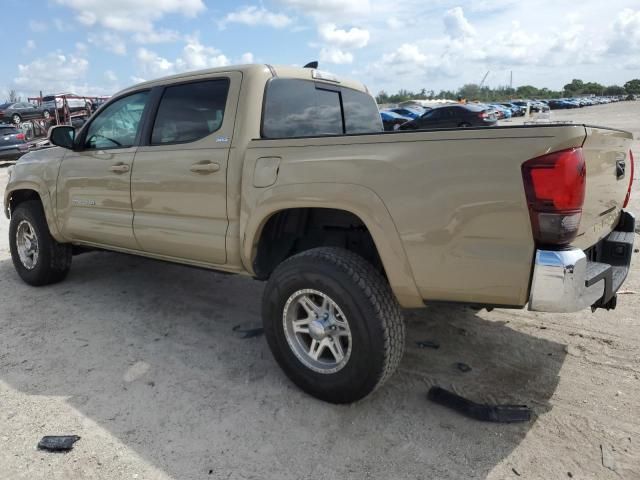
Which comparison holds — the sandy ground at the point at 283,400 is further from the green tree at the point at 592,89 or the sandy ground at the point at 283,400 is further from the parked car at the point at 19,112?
the green tree at the point at 592,89

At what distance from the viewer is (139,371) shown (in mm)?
3340

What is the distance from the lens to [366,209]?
8.56 feet

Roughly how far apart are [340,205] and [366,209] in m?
0.17

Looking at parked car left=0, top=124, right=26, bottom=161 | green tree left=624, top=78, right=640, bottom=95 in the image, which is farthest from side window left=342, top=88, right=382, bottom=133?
green tree left=624, top=78, right=640, bottom=95

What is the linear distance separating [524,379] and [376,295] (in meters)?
1.24

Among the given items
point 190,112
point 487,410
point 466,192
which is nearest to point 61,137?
point 190,112

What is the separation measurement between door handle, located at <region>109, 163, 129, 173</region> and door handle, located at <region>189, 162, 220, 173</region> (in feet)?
2.73

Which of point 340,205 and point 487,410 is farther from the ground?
point 340,205

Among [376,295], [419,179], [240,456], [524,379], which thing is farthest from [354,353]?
[524,379]

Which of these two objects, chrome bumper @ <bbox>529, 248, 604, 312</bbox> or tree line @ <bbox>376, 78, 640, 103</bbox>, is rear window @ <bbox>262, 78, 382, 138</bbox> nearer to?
chrome bumper @ <bbox>529, 248, 604, 312</bbox>

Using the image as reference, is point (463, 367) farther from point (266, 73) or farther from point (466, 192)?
point (266, 73)

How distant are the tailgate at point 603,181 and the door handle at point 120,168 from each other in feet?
10.5

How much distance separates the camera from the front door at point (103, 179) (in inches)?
158

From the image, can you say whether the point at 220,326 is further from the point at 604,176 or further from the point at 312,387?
the point at 604,176
